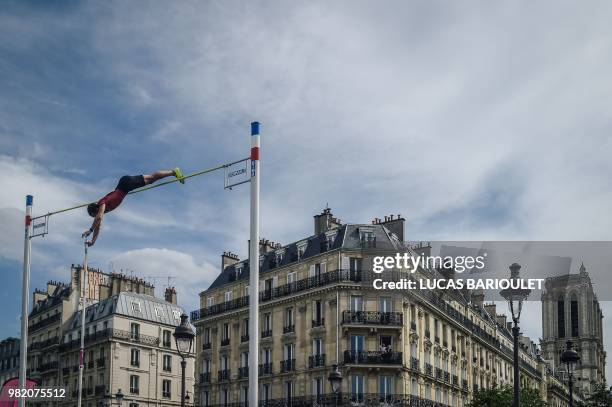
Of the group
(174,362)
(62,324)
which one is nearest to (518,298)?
(174,362)

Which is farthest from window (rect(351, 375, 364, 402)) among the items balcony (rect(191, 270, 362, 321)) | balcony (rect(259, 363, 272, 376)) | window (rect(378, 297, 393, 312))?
balcony (rect(259, 363, 272, 376))

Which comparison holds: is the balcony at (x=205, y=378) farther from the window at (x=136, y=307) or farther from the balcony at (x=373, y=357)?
the balcony at (x=373, y=357)

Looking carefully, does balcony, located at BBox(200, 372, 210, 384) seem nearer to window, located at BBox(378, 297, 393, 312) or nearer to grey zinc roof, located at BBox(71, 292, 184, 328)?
grey zinc roof, located at BBox(71, 292, 184, 328)

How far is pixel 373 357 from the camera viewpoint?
43688 mm

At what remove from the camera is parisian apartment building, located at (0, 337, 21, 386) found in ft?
235

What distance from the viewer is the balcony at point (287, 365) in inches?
1801

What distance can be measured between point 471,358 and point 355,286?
15.6 metres

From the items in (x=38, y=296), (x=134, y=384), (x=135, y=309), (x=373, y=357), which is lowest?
(x=134, y=384)

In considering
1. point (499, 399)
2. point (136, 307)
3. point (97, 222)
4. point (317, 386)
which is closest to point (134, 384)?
point (136, 307)

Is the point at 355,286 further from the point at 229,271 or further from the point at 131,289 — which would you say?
the point at 131,289

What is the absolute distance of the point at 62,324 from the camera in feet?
212

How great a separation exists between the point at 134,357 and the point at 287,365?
58.1 ft

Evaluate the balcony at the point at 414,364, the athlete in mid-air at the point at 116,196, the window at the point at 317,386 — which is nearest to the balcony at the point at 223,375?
the window at the point at 317,386

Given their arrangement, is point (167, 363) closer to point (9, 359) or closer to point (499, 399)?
point (9, 359)
